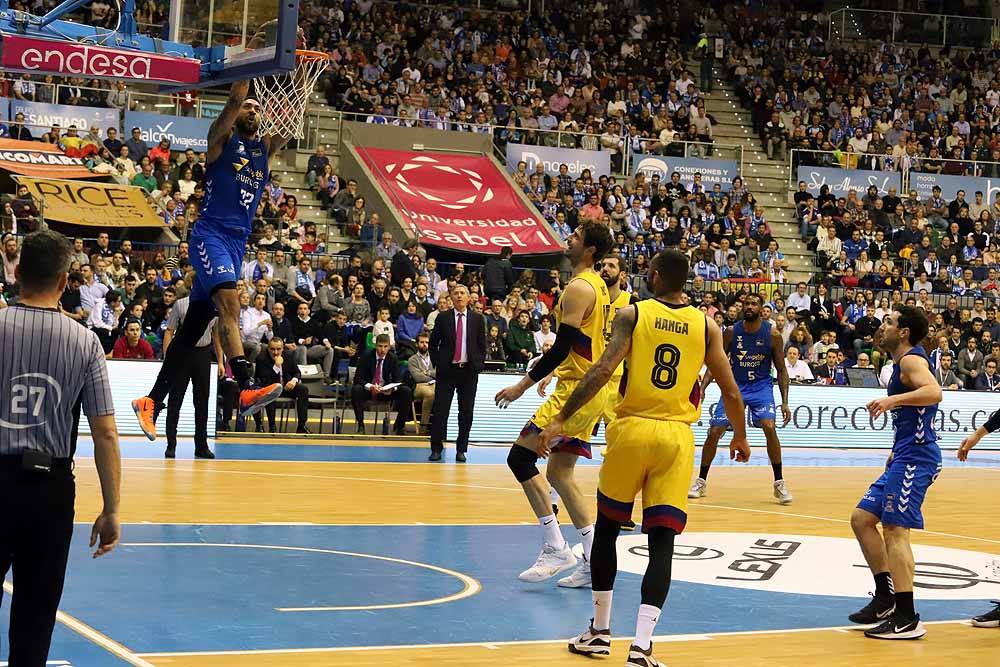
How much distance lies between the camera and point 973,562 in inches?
419

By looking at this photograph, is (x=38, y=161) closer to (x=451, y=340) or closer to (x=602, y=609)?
(x=451, y=340)

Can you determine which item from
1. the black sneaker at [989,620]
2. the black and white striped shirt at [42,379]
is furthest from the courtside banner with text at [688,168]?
the black and white striped shirt at [42,379]

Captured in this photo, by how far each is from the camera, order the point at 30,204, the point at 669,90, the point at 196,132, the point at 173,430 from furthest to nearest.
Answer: the point at 669,90
the point at 196,132
the point at 30,204
the point at 173,430

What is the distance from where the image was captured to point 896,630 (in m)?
7.64

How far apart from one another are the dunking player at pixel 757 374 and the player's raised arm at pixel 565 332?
19.5 feet

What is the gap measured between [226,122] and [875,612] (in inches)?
199

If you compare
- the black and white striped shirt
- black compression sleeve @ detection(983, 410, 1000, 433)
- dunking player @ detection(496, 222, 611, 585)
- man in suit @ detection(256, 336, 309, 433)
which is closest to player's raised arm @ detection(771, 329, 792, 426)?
black compression sleeve @ detection(983, 410, 1000, 433)

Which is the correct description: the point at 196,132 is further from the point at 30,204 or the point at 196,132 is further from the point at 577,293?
the point at 577,293

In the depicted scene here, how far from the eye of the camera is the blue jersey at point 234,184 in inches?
340

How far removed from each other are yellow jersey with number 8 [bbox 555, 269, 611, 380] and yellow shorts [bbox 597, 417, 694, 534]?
1.82 meters

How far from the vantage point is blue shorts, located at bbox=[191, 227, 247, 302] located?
28.3ft

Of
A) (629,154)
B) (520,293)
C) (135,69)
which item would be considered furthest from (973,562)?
(629,154)

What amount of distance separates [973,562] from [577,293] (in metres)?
4.51

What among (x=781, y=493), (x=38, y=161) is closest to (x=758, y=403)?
(x=781, y=493)
